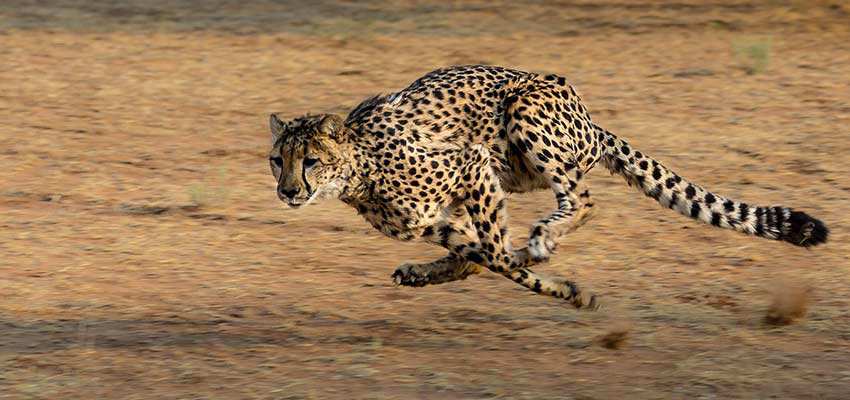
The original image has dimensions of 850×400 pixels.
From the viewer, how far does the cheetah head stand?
20.1 feet

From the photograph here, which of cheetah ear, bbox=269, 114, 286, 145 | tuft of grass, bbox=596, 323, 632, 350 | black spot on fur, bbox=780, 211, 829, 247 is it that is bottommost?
tuft of grass, bbox=596, 323, 632, 350

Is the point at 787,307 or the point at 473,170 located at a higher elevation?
the point at 473,170

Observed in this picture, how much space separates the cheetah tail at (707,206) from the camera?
6734 mm

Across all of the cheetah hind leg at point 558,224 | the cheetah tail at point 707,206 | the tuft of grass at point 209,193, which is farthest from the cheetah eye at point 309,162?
the tuft of grass at point 209,193

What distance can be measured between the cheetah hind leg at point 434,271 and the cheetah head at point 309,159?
2.02 feet

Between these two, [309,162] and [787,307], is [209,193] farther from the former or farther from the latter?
[787,307]

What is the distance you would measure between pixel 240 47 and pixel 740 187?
5029 mm

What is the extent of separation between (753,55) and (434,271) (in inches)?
232

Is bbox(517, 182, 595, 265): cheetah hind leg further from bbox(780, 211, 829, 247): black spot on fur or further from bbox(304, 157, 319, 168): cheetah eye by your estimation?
bbox(304, 157, 319, 168): cheetah eye

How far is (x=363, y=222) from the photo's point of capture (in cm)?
852

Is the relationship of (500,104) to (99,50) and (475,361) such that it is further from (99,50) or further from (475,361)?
(99,50)

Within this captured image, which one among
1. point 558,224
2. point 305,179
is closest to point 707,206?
point 558,224

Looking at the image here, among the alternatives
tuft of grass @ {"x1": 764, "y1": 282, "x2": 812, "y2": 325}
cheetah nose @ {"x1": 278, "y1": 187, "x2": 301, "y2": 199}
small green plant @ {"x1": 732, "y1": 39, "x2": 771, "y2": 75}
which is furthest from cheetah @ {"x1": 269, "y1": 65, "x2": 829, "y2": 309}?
small green plant @ {"x1": 732, "y1": 39, "x2": 771, "y2": 75}

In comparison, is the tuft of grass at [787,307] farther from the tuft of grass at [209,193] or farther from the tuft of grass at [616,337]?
the tuft of grass at [209,193]
